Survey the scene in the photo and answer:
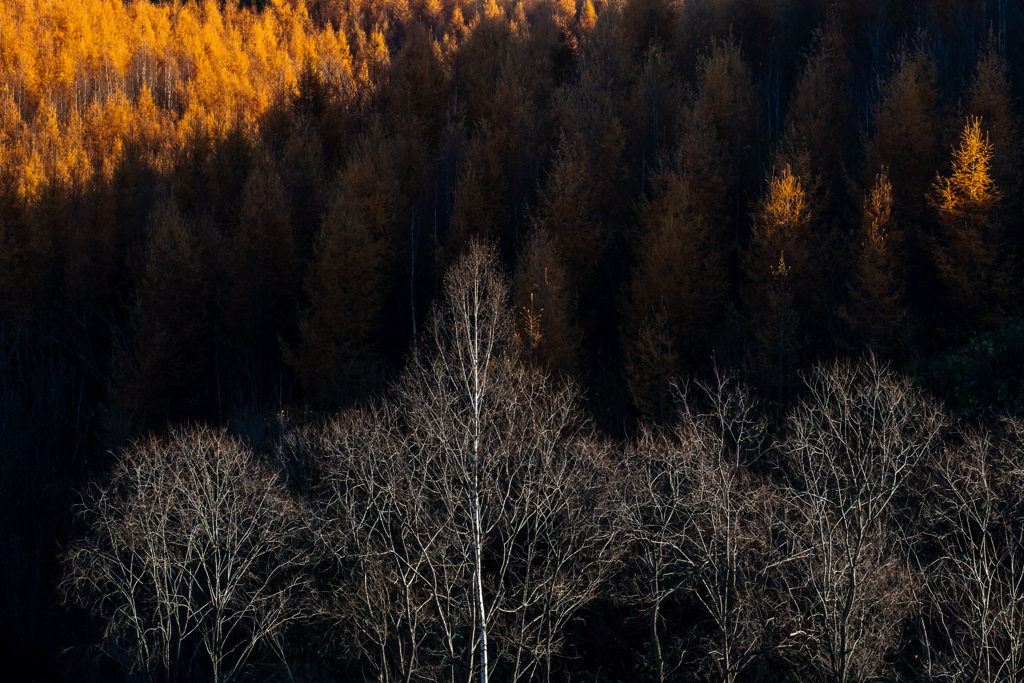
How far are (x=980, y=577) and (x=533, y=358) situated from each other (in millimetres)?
15116

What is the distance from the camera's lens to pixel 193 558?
20.1 metres

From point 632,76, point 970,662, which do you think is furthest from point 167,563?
point 632,76

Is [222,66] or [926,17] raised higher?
[926,17]

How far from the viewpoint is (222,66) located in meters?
57.9

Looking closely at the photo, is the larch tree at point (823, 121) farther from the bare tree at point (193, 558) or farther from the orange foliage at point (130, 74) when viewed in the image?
the orange foliage at point (130, 74)

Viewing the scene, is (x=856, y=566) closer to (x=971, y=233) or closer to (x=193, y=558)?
(x=193, y=558)

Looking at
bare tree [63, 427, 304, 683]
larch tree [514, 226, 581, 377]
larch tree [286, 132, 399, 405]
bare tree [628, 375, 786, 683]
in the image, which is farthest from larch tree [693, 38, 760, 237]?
bare tree [63, 427, 304, 683]

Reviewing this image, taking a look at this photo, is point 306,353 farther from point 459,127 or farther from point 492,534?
point 459,127

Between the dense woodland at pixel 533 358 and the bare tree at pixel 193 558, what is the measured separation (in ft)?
0.70

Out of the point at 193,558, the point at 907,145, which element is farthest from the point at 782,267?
the point at 193,558

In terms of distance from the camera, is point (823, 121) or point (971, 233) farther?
point (823, 121)

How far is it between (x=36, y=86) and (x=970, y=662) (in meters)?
61.9

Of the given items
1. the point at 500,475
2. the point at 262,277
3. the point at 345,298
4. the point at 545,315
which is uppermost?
the point at 545,315

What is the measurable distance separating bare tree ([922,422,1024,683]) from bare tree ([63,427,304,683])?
14.5 m
